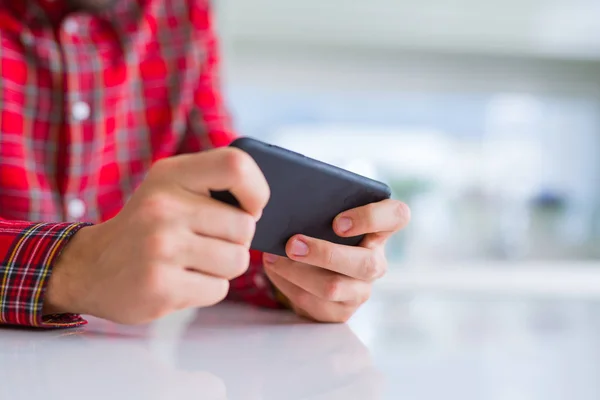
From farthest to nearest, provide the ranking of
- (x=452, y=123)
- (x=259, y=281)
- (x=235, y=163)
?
(x=452, y=123) < (x=259, y=281) < (x=235, y=163)

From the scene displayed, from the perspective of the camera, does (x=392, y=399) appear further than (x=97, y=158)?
No

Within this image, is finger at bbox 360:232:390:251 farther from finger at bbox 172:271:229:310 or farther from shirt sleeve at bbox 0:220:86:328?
shirt sleeve at bbox 0:220:86:328

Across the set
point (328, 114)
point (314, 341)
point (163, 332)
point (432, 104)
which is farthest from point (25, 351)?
point (432, 104)

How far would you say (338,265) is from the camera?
0.72m

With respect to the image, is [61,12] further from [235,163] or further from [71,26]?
[235,163]

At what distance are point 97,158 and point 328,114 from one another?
1.28 metres

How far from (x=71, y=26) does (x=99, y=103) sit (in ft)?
0.45

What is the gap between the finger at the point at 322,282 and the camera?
2.45 ft

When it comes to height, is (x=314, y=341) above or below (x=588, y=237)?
above

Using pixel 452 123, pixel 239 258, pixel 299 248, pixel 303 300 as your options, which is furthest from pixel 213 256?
pixel 452 123

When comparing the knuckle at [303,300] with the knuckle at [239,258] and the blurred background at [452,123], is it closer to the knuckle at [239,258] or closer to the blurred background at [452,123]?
the knuckle at [239,258]

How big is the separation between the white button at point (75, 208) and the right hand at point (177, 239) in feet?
1.49

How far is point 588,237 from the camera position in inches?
93.9

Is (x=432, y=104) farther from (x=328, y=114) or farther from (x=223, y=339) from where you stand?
(x=223, y=339)
